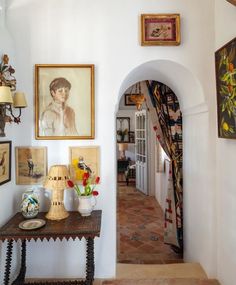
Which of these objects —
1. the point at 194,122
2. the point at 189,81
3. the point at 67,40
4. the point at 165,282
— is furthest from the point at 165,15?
the point at 165,282

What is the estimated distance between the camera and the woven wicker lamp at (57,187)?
1739 millimetres

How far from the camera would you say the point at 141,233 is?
353 centimetres

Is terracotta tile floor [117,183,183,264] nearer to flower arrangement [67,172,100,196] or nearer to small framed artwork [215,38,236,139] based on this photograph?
flower arrangement [67,172,100,196]

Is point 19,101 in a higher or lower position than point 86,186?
higher

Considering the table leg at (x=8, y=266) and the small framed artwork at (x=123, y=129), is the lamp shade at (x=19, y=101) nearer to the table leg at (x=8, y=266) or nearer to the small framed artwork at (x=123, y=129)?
the table leg at (x=8, y=266)

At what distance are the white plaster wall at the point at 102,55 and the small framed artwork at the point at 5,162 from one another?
0.17 meters

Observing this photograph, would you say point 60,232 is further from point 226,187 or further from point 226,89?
point 226,89

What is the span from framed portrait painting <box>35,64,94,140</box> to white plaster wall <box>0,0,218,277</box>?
0.21 feet

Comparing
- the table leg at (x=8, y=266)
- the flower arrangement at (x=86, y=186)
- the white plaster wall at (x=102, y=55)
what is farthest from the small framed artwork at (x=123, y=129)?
the table leg at (x=8, y=266)

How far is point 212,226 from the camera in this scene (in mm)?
1955

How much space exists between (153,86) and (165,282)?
2309 mm

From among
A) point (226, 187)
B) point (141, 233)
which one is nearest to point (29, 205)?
point (226, 187)

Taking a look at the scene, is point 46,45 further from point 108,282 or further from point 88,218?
point 108,282

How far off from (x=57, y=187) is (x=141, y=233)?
2.26 meters
